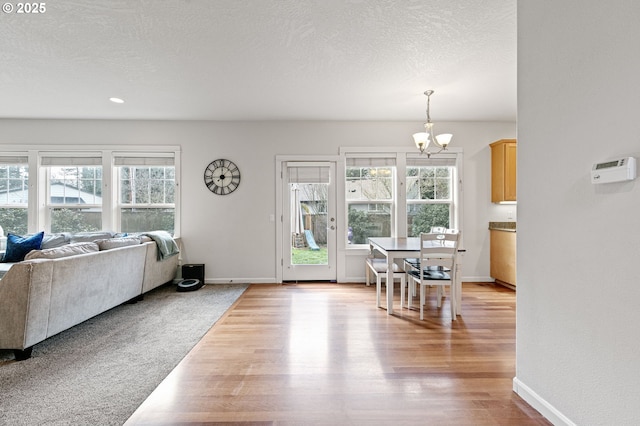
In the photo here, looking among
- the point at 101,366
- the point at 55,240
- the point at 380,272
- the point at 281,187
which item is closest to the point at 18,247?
the point at 55,240

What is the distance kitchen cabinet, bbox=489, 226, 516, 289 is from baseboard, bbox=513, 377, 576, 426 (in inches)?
106

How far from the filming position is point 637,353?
43.4 inches

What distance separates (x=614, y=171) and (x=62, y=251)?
372 centimetres

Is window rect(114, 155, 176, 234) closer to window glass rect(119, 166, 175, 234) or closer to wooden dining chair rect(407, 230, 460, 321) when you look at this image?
window glass rect(119, 166, 175, 234)

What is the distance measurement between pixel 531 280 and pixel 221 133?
431 centimetres

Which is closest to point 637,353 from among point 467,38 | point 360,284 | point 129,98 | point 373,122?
point 467,38

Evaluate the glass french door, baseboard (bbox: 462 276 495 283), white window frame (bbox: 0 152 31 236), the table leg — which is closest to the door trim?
the glass french door

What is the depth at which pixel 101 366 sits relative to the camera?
2.06 m

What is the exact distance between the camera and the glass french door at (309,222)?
14.8 feet

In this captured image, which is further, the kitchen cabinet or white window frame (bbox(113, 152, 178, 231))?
white window frame (bbox(113, 152, 178, 231))

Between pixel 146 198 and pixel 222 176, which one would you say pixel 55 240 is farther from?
pixel 222 176

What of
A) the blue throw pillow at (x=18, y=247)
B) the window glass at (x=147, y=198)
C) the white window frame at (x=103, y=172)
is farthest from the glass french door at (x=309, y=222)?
the blue throw pillow at (x=18, y=247)

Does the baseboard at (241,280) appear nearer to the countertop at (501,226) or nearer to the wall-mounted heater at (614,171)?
the countertop at (501,226)

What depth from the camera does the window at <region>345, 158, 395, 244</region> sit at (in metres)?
4.56
